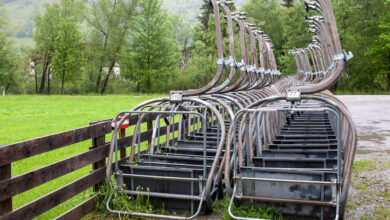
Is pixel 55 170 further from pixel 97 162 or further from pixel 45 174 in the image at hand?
pixel 97 162

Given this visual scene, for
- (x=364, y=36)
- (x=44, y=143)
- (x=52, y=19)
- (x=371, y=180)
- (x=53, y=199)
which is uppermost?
(x=52, y=19)

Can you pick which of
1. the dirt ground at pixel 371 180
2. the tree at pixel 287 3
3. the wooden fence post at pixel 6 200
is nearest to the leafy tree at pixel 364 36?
the tree at pixel 287 3

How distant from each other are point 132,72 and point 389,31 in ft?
88.3

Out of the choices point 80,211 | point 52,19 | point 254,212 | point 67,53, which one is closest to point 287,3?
point 67,53

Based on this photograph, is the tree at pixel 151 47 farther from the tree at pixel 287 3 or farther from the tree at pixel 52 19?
the tree at pixel 287 3

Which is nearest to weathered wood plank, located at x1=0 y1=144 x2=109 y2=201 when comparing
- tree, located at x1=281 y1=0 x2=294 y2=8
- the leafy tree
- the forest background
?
the forest background

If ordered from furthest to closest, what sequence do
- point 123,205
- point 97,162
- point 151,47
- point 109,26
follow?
point 109,26, point 151,47, point 97,162, point 123,205

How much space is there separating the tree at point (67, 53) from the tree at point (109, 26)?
3.67 meters

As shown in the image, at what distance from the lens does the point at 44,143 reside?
3865 mm

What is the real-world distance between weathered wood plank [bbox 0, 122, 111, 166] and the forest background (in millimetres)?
32585

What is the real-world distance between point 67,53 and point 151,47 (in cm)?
926

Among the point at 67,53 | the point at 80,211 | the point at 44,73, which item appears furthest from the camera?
the point at 44,73

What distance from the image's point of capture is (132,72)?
141 feet

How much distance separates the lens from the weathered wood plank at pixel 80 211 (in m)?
4.08
